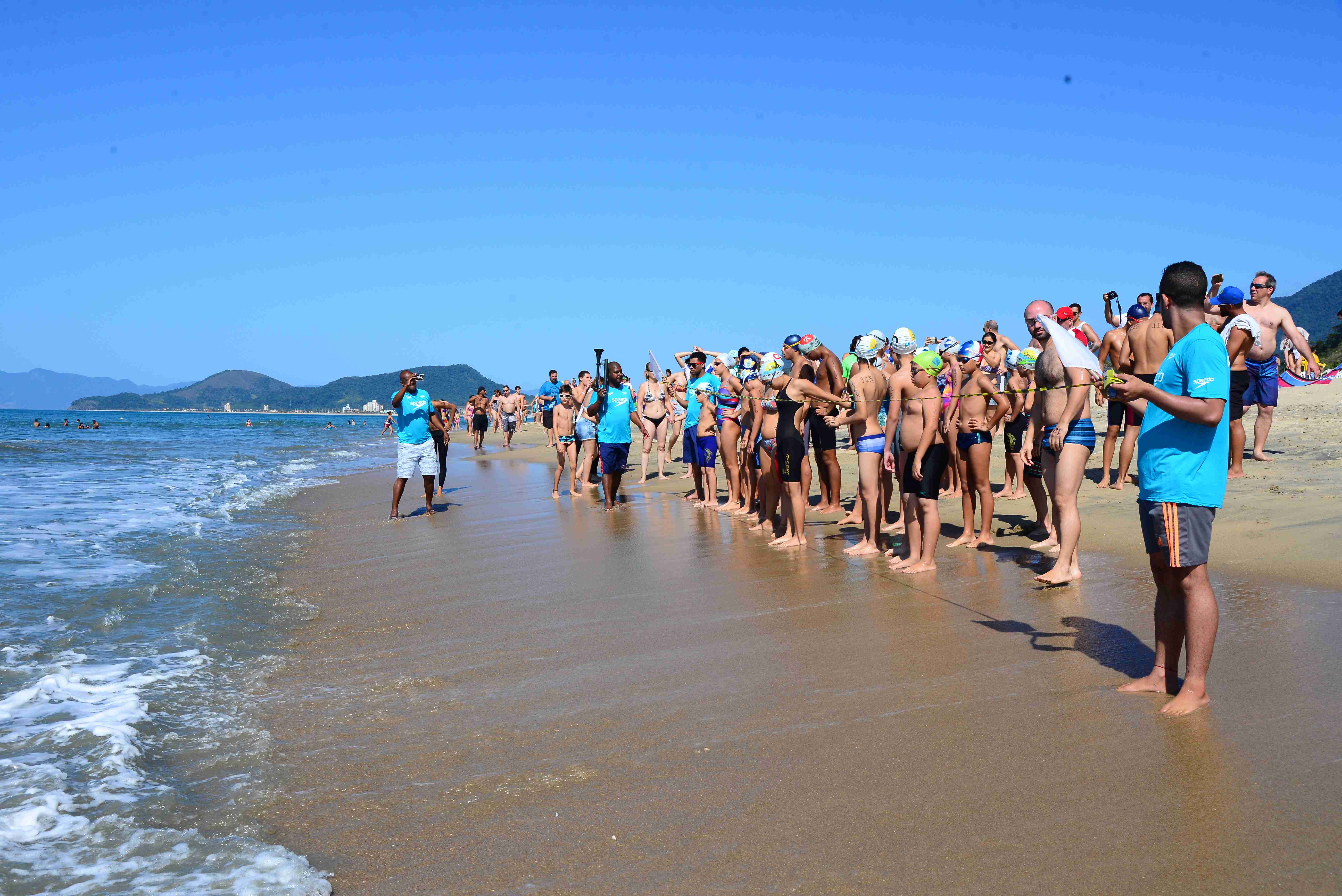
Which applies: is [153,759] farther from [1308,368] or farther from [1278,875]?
[1308,368]

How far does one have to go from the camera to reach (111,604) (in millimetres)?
6277

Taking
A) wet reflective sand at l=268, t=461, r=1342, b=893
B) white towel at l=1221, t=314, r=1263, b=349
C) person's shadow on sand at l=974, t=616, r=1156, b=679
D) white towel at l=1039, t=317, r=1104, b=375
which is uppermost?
white towel at l=1221, t=314, r=1263, b=349

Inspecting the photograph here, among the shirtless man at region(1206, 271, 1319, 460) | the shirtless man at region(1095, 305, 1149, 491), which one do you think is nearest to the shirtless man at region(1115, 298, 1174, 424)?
the shirtless man at region(1095, 305, 1149, 491)

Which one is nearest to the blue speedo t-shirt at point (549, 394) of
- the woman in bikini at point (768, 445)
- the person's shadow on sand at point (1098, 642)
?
the woman in bikini at point (768, 445)

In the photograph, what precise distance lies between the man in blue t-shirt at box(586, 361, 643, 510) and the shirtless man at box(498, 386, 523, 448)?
18593 mm

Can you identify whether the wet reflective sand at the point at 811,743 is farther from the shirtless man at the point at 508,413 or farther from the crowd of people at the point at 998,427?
the shirtless man at the point at 508,413

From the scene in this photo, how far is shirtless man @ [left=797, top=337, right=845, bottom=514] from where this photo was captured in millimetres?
7949

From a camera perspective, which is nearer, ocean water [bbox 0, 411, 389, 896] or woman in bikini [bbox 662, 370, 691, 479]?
ocean water [bbox 0, 411, 389, 896]

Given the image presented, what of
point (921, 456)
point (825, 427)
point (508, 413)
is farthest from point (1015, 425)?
point (508, 413)

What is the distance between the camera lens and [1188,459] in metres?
3.59

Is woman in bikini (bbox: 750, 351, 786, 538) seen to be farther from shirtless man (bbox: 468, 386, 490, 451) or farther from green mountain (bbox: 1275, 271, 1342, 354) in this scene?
green mountain (bbox: 1275, 271, 1342, 354)

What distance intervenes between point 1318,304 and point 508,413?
244ft

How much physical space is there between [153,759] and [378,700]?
36.5 inches

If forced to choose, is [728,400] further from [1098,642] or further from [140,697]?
[140,697]
